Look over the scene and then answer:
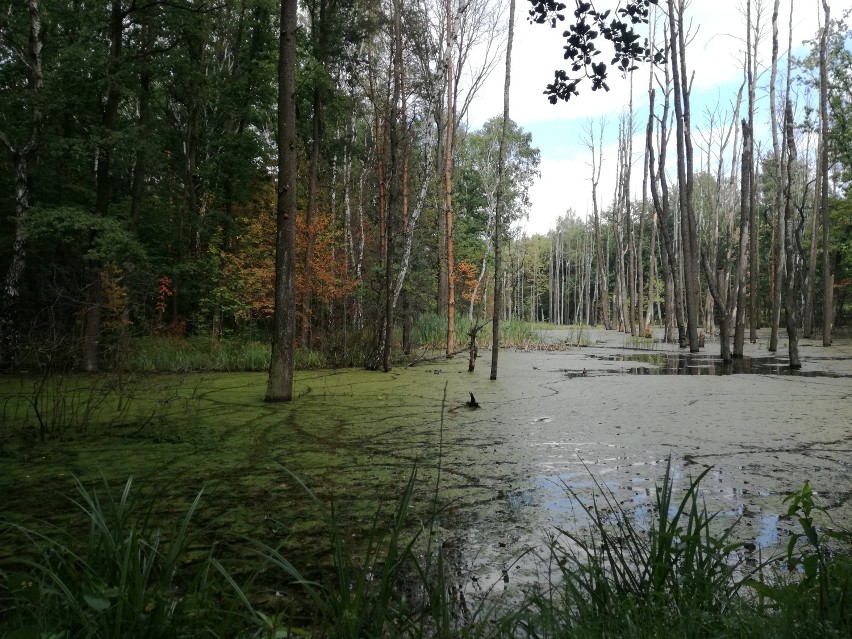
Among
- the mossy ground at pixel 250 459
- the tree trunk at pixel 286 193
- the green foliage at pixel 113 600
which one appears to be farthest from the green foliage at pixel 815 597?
the tree trunk at pixel 286 193

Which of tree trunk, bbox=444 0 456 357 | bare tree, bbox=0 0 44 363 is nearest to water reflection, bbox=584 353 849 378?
tree trunk, bbox=444 0 456 357

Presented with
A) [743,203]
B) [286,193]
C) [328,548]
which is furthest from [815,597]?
[743,203]

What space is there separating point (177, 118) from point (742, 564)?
1642cm

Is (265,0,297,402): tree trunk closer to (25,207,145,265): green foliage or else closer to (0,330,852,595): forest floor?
(0,330,852,595): forest floor

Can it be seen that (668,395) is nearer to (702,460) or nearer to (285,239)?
(702,460)

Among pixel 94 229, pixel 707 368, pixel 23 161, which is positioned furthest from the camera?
pixel 23 161

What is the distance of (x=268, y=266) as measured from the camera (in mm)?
11883

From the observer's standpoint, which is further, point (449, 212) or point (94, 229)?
point (449, 212)

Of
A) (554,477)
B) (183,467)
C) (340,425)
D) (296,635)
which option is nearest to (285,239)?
(340,425)

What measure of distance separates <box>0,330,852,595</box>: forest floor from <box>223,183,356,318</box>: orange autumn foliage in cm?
530

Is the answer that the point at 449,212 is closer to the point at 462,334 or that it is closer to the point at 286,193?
the point at 462,334

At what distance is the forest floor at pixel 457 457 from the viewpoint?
6.75ft

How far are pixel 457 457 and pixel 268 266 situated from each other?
974 cm

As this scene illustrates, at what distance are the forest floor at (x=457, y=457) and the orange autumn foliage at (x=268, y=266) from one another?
5302mm
